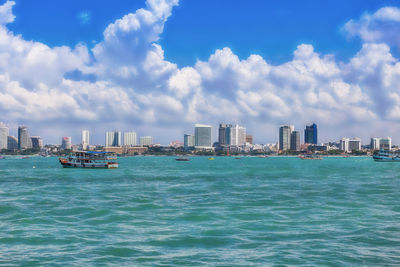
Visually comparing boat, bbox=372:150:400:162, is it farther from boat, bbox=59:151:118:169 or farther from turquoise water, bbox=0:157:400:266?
turquoise water, bbox=0:157:400:266

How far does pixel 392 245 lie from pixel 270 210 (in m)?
11.7

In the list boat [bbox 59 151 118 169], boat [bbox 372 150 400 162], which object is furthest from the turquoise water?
boat [bbox 372 150 400 162]

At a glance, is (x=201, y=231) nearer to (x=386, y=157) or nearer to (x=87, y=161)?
(x=87, y=161)

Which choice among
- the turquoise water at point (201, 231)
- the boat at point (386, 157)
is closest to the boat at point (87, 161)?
the turquoise water at point (201, 231)

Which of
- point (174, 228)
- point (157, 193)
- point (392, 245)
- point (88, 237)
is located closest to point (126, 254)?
point (88, 237)

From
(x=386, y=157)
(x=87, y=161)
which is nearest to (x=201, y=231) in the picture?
(x=87, y=161)

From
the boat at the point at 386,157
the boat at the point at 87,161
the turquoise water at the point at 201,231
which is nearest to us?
the turquoise water at the point at 201,231

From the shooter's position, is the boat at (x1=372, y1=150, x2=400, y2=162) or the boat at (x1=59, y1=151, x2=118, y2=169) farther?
the boat at (x1=372, y1=150, x2=400, y2=162)

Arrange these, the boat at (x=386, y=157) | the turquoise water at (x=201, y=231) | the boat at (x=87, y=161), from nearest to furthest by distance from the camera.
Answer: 1. the turquoise water at (x=201, y=231)
2. the boat at (x=87, y=161)
3. the boat at (x=386, y=157)

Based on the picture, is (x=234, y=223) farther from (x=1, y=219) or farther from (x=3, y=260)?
(x=1, y=219)

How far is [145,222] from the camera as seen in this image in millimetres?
26312

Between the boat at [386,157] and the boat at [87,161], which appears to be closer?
the boat at [87,161]

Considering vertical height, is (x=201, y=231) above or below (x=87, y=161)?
below

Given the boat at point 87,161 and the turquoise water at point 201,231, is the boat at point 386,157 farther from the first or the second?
the turquoise water at point 201,231
